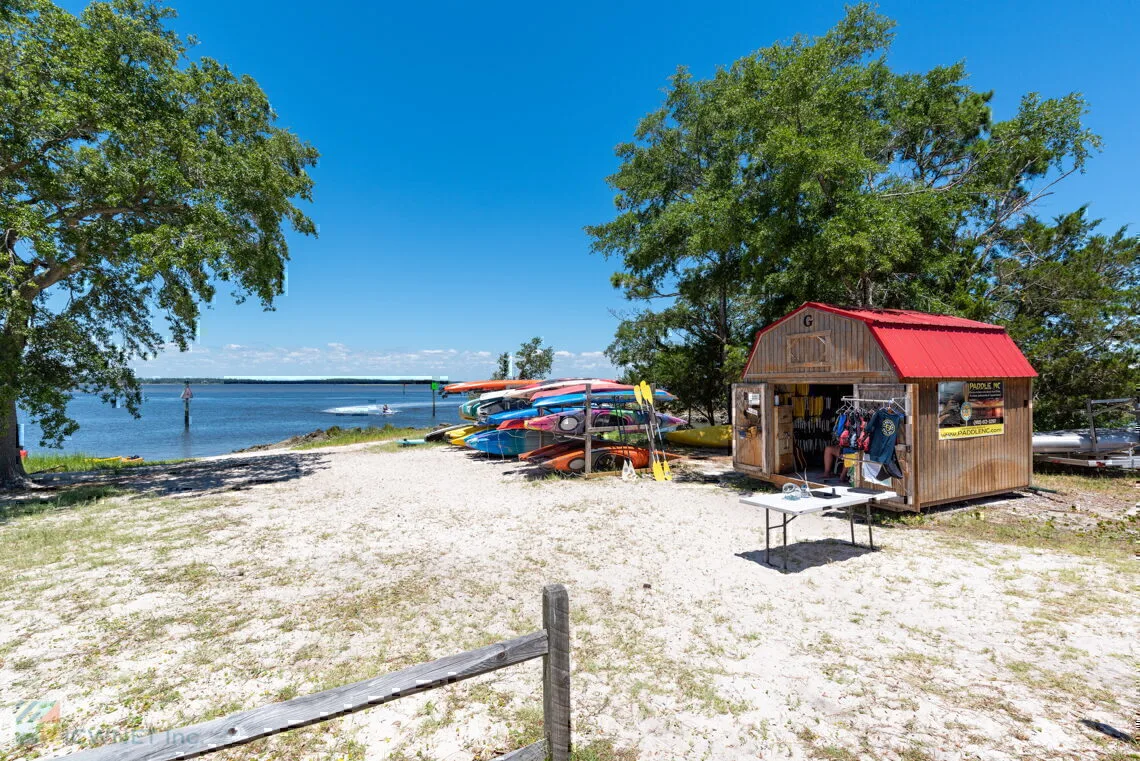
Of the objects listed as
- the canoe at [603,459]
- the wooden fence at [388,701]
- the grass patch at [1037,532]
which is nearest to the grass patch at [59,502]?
the canoe at [603,459]

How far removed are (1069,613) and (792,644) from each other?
10.7ft

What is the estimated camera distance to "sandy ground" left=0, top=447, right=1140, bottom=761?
3688mm

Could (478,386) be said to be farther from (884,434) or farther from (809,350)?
(884,434)

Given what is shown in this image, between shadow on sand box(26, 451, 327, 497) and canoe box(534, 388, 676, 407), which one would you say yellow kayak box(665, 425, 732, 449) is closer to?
canoe box(534, 388, 676, 407)

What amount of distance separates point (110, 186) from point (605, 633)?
14.7 m

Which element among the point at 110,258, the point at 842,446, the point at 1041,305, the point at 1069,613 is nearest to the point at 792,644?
the point at 1069,613

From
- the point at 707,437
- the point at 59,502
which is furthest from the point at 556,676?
the point at 707,437

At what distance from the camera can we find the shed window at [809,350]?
414 inches

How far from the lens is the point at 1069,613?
541 cm

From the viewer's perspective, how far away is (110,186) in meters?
11.6

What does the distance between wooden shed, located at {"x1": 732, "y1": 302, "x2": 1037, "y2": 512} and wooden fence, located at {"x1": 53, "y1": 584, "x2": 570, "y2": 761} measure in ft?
27.9

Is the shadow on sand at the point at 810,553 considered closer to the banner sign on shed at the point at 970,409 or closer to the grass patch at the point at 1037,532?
the grass patch at the point at 1037,532

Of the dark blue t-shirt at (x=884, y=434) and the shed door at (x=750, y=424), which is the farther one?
the shed door at (x=750, y=424)

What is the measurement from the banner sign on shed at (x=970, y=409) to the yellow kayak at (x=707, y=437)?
887 centimetres
